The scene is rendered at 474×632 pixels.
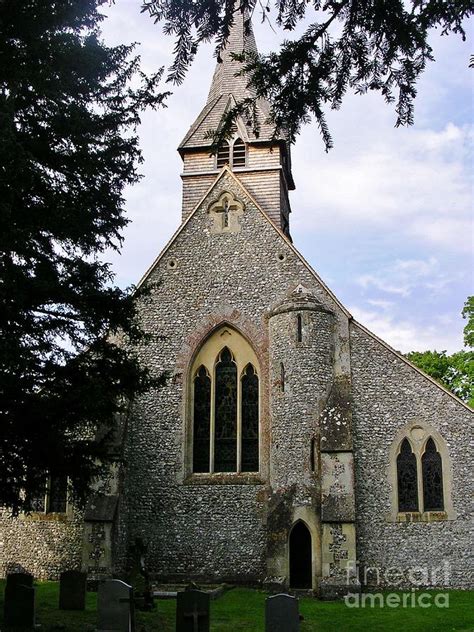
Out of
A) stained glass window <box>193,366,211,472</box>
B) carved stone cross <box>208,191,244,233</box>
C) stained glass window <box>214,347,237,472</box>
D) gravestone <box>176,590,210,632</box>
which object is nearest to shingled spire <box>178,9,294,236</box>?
carved stone cross <box>208,191,244,233</box>

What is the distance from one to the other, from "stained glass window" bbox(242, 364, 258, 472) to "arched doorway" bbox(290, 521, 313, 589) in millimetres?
2213

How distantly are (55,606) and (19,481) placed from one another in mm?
3835

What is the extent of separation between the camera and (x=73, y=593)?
1336 centimetres

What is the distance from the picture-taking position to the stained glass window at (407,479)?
690 inches

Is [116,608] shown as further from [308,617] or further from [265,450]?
[265,450]

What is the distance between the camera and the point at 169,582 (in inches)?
693

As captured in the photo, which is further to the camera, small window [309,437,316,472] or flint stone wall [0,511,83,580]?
flint stone wall [0,511,83,580]

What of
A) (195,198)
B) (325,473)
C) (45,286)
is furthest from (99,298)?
(195,198)

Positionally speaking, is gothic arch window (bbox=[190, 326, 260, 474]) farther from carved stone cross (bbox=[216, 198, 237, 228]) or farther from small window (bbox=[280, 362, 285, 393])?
carved stone cross (bbox=[216, 198, 237, 228])

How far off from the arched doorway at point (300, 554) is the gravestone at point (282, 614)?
22.2ft

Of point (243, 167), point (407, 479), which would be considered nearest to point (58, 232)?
point (407, 479)

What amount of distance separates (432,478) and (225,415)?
5.69 metres

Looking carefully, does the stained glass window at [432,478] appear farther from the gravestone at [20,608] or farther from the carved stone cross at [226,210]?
the gravestone at [20,608]

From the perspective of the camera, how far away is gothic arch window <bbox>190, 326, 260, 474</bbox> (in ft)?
62.5
